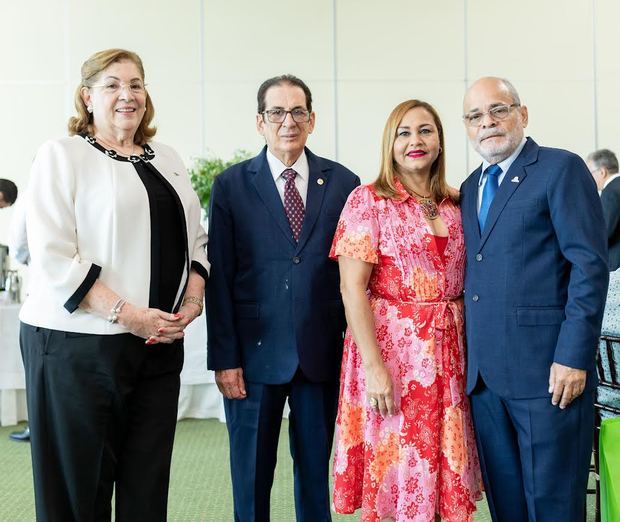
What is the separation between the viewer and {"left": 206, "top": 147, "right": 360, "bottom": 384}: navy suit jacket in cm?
257

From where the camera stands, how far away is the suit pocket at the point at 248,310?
2.62 metres

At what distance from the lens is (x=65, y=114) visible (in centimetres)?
721

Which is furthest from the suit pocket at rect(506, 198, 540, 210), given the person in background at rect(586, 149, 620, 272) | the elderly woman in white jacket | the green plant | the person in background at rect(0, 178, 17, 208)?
the person in background at rect(0, 178, 17, 208)

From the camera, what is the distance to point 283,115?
8.66 feet

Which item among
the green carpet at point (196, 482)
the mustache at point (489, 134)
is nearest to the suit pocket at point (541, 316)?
the mustache at point (489, 134)

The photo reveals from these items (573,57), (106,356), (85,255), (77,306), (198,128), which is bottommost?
(106,356)

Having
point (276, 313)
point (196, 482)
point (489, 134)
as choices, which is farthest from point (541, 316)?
point (196, 482)

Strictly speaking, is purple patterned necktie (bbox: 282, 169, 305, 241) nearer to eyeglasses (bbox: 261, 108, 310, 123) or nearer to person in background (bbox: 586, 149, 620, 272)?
eyeglasses (bbox: 261, 108, 310, 123)

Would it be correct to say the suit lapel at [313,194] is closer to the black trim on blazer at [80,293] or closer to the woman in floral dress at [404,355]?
the woman in floral dress at [404,355]

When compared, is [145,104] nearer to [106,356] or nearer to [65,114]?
[106,356]

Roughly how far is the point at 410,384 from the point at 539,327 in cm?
43

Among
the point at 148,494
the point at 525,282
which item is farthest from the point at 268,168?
the point at 148,494

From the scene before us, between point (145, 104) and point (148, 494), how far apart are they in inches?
45.4

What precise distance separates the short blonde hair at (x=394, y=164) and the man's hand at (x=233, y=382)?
30.2 inches
